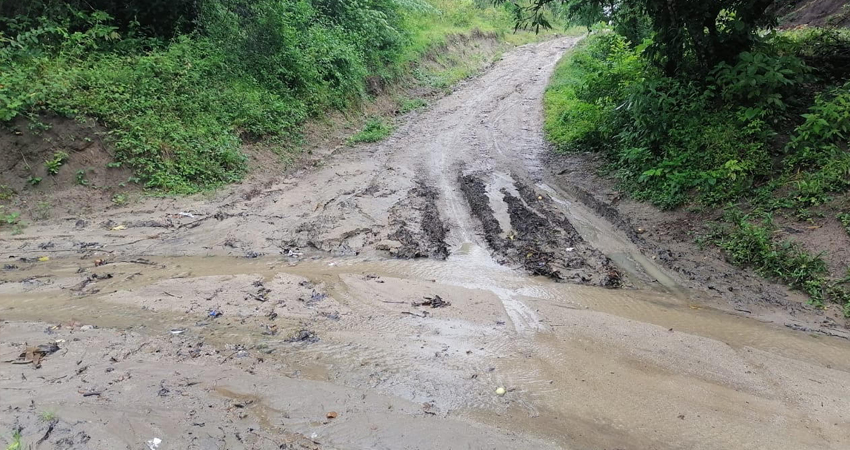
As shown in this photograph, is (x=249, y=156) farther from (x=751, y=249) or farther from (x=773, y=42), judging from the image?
(x=773, y=42)

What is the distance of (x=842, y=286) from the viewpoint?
204 inches

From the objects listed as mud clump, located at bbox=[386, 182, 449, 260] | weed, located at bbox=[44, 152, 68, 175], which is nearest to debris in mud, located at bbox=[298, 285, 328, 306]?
mud clump, located at bbox=[386, 182, 449, 260]

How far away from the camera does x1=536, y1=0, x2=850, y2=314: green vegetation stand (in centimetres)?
606

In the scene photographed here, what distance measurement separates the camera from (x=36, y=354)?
3684 mm

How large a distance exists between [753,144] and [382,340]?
20.2 feet

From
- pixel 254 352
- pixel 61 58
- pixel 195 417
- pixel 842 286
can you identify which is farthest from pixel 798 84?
pixel 61 58

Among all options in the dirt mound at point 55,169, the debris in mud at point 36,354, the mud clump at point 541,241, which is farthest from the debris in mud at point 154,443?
the dirt mound at point 55,169

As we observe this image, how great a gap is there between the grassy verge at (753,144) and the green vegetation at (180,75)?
7274 mm

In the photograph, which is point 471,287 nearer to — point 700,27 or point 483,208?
point 483,208

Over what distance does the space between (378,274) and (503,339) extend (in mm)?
1918

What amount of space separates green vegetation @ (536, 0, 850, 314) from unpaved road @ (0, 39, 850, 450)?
3.80 feet

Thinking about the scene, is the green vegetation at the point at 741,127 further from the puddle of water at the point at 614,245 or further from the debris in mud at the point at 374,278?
the debris in mud at the point at 374,278

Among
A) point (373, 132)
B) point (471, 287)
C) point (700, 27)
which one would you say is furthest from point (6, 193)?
point (700, 27)

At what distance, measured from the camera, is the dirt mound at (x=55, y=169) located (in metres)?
7.17
